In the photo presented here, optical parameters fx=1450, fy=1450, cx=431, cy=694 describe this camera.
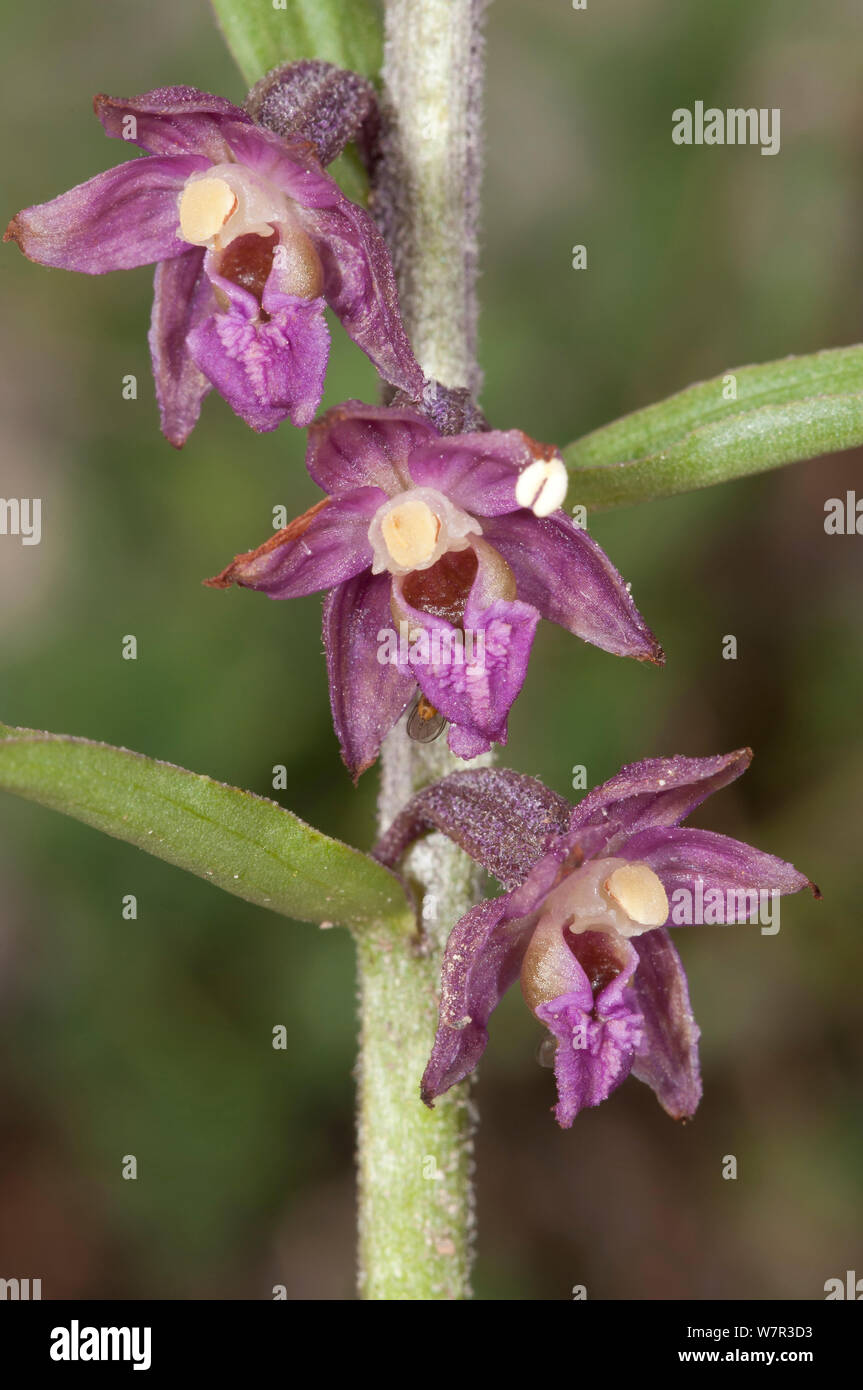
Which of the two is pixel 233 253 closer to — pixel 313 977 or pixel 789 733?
pixel 313 977

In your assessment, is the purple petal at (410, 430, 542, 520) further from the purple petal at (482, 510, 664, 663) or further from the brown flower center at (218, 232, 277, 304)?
the brown flower center at (218, 232, 277, 304)

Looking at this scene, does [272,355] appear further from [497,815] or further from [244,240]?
[497,815]

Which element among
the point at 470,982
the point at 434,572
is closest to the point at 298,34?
the point at 434,572

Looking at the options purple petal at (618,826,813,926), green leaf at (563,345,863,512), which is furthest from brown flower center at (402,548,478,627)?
purple petal at (618,826,813,926)

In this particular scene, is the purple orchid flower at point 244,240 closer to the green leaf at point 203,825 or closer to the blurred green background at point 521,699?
the green leaf at point 203,825

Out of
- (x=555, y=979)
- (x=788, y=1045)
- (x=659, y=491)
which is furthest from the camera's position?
(x=788, y=1045)

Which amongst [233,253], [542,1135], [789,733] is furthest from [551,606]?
[542,1135]

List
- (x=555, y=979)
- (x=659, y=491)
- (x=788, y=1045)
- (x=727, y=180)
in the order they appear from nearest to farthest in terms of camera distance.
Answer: (x=555, y=979) → (x=659, y=491) → (x=788, y=1045) → (x=727, y=180)

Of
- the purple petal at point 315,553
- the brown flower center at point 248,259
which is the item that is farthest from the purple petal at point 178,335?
the purple petal at point 315,553
